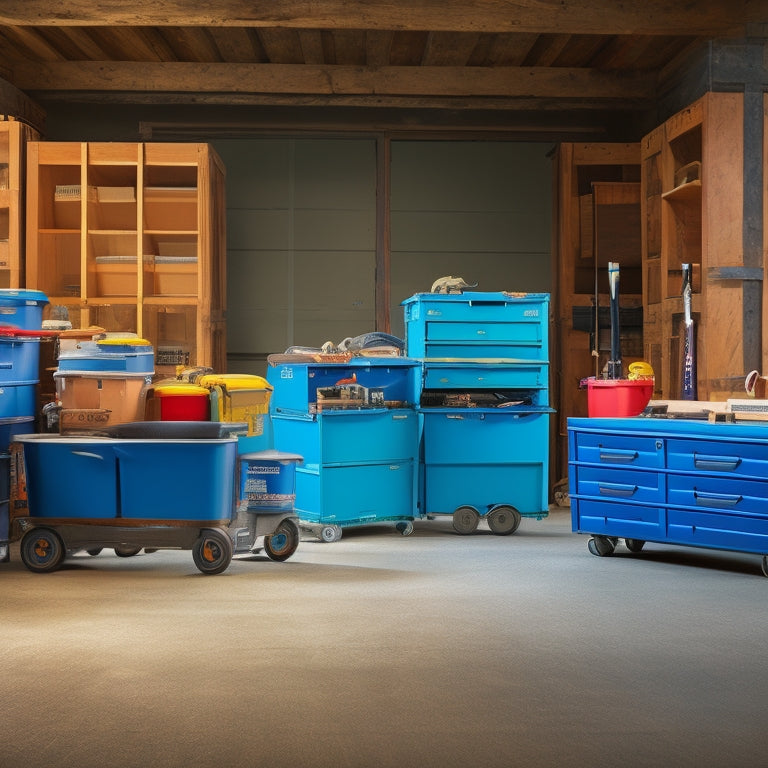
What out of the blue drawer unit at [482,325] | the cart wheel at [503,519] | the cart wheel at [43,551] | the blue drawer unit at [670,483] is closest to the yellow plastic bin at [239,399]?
the cart wheel at [43,551]

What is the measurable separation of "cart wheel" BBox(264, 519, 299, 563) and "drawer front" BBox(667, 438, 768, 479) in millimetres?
2035

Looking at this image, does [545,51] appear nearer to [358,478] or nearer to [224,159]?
[224,159]

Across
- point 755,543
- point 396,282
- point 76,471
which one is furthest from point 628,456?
point 396,282

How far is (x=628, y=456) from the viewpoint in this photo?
5.65 meters

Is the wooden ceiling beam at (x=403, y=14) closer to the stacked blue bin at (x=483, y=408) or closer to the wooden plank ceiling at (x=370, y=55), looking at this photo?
the wooden plank ceiling at (x=370, y=55)

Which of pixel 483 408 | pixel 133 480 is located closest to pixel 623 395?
pixel 483 408

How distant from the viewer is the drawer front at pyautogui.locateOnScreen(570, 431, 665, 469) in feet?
18.2

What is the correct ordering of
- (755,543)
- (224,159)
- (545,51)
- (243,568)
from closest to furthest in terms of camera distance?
1. (755,543)
2. (243,568)
3. (545,51)
4. (224,159)

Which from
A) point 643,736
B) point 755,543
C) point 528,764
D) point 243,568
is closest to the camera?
point 528,764

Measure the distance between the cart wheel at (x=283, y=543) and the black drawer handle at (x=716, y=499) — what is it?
213 centimetres

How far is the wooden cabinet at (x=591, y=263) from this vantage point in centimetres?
891

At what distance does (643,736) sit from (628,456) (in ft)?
9.54

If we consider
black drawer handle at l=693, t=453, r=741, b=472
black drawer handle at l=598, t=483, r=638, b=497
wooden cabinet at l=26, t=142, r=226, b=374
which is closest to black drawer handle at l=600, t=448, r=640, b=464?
black drawer handle at l=598, t=483, r=638, b=497

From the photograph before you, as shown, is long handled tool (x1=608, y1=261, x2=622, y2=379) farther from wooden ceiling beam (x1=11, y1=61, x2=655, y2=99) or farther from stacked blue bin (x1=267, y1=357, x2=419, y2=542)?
wooden ceiling beam (x1=11, y1=61, x2=655, y2=99)
